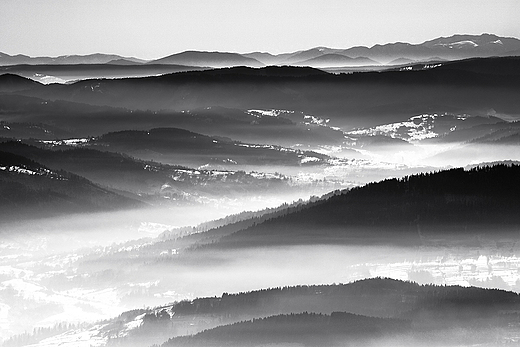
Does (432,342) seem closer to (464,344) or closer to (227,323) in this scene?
(464,344)

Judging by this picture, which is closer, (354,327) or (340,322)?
(354,327)

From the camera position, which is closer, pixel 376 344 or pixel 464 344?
pixel 376 344

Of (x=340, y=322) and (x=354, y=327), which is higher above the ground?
(x=340, y=322)

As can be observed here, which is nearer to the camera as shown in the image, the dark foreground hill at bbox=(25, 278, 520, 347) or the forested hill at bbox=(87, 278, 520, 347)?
the dark foreground hill at bbox=(25, 278, 520, 347)

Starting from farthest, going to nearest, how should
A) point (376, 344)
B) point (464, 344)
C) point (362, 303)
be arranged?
point (362, 303) < point (464, 344) < point (376, 344)

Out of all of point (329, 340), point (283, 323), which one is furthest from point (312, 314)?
point (329, 340)

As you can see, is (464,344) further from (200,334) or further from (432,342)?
(200,334)

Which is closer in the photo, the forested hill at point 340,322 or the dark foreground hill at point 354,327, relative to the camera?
the dark foreground hill at point 354,327

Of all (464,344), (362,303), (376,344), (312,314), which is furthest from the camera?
(362,303)

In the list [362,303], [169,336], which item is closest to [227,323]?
[169,336]
